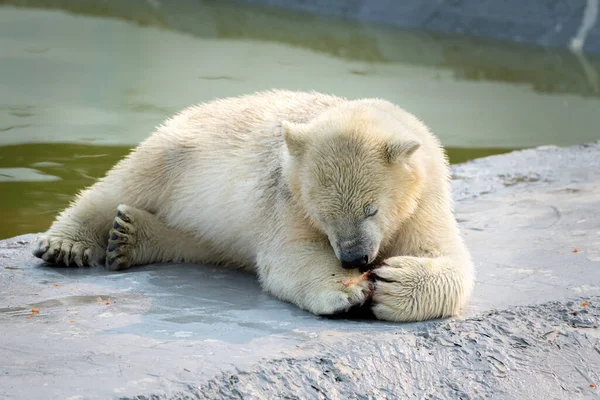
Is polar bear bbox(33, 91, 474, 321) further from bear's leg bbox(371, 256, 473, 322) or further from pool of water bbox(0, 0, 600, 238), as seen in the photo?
pool of water bbox(0, 0, 600, 238)

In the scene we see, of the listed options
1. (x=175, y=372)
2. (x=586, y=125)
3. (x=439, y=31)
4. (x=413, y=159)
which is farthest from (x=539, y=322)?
(x=439, y=31)

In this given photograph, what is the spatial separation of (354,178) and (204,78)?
6.72 m

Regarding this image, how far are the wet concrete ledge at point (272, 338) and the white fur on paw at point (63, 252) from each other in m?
0.08

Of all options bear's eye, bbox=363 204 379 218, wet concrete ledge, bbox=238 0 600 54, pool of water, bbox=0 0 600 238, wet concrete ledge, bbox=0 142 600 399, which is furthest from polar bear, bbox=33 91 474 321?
wet concrete ledge, bbox=238 0 600 54

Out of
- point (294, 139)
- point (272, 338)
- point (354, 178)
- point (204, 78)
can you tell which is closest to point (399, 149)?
point (354, 178)

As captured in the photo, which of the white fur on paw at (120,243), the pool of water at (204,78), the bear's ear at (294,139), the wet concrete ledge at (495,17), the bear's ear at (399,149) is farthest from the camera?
the wet concrete ledge at (495,17)

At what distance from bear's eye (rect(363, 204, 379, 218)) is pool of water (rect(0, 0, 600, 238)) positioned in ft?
10.1

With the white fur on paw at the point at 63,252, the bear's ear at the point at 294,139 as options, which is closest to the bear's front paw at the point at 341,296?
the bear's ear at the point at 294,139

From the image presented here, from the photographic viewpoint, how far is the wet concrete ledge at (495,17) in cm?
1228

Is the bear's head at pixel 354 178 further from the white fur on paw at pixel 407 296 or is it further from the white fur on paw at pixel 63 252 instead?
the white fur on paw at pixel 63 252

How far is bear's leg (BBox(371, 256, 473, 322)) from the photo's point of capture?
3.68 m

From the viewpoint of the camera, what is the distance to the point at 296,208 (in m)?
4.10

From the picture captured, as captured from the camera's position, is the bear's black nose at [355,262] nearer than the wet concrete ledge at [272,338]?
No

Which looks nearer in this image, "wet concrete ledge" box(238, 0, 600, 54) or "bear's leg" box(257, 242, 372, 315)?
"bear's leg" box(257, 242, 372, 315)
